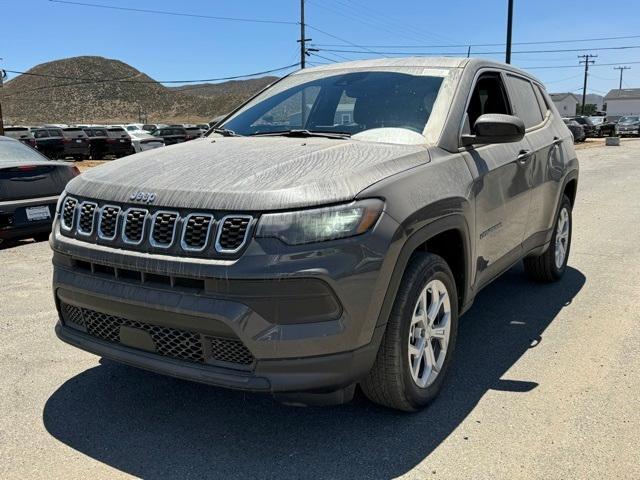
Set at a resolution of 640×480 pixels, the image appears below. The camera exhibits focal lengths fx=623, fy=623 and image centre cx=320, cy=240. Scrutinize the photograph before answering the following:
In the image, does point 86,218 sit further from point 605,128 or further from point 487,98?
point 605,128

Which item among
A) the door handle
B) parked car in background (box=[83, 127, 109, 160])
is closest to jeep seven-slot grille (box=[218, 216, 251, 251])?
the door handle

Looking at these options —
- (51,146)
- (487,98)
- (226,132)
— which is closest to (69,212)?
(226,132)

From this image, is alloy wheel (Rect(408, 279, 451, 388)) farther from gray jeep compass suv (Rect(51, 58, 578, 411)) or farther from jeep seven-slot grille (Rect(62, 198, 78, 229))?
jeep seven-slot grille (Rect(62, 198, 78, 229))

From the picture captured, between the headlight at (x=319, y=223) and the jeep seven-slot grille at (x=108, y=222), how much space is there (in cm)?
78

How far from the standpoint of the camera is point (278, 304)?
2.60 meters

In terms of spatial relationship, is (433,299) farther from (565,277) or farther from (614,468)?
(565,277)

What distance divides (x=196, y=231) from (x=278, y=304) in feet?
1.58

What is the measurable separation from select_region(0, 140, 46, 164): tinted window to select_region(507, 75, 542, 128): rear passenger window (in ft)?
19.5

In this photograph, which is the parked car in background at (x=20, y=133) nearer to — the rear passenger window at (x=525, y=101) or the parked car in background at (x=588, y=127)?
the rear passenger window at (x=525, y=101)

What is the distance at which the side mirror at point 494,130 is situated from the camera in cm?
361

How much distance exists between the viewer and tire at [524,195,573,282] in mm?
5547

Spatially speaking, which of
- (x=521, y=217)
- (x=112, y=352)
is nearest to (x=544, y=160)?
(x=521, y=217)

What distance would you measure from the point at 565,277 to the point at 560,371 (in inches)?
94.6

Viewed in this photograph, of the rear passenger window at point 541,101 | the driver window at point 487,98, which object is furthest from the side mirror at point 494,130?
the rear passenger window at point 541,101
